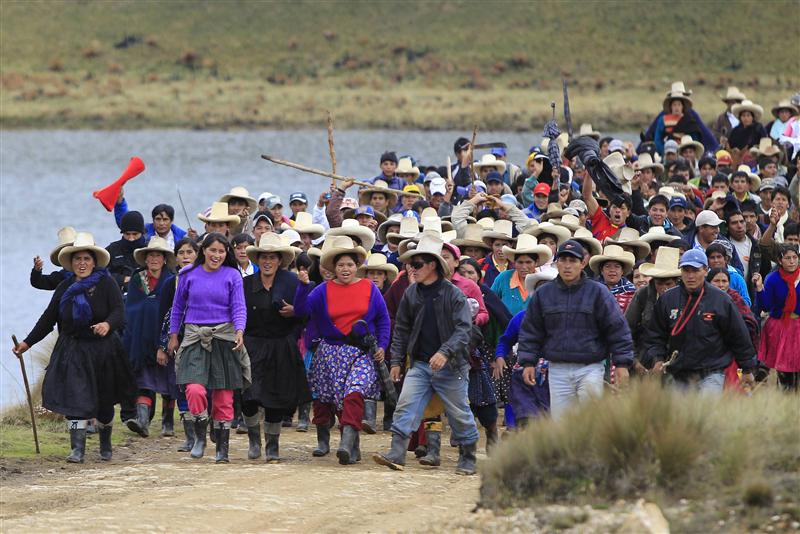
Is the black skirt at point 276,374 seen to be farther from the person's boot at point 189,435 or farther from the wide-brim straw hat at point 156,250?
the wide-brim straw hat at point 156,250

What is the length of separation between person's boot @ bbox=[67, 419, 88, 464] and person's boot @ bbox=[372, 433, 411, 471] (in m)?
2.62

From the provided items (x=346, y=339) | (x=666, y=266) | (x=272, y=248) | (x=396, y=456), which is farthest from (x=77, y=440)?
(x=666, y=266)

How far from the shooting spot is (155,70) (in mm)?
80812

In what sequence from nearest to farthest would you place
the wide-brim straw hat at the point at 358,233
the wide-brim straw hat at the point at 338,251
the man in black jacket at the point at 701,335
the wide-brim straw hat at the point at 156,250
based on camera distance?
→ the man in black jacket at the point at 701,335
the wide-brim straw hat at the point at 338,251
the wide-brim straw hat at the point at 156,250
the wide-brim straw hat at the point at 358,233

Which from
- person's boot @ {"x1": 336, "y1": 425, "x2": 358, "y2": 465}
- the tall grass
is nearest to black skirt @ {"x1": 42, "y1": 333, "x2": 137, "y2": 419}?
person's boot @ {"x1": 336, "y1": 425, "x2": 358, "y2": 465}

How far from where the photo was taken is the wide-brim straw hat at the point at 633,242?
15.0m

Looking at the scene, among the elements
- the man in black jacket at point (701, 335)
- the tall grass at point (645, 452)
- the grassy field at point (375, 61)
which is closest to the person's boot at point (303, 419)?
the man in black jacket at point (701, 335)

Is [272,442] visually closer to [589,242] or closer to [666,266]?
[589,242]

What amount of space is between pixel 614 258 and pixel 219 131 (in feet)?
177

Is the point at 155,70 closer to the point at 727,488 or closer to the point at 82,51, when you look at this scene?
the point at 82,51

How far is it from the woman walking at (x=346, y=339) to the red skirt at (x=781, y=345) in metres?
4.00

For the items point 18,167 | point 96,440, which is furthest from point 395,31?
point 96,440

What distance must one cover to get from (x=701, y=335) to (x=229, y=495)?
374 centimetres

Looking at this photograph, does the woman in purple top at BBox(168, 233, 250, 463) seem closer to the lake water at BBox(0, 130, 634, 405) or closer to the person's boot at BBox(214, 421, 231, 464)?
the person's boot at BBox(214, 421, 231, 464)
